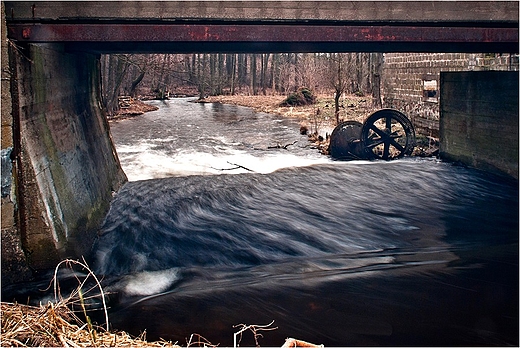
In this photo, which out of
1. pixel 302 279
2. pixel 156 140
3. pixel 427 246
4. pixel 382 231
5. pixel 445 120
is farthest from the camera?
pixel 156 140

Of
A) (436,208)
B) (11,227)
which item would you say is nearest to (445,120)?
(436,208)

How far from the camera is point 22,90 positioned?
26.0ft

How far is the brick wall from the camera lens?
1792 centimetres

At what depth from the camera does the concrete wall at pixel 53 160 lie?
7.84m

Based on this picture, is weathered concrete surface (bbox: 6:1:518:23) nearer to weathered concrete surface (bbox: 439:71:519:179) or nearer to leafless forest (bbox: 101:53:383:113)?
weathered concrete surface (bbox: 439:71:519:179)

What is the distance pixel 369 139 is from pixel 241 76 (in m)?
37.7

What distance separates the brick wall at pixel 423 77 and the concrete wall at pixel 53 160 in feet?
38.5

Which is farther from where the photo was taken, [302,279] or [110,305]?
[302,279]

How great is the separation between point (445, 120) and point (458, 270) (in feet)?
28.1

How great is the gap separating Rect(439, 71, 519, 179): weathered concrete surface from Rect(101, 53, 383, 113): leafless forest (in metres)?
10.6

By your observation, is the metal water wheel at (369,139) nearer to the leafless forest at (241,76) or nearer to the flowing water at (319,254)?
the flowing water at (319,254)

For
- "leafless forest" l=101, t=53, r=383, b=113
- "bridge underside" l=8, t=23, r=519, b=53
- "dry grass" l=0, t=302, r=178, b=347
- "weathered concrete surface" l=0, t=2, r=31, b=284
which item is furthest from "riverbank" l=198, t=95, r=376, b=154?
"dry grass" l=0, t=302, r=178, b=347

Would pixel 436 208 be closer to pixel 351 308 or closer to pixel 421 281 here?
pixel 421 281

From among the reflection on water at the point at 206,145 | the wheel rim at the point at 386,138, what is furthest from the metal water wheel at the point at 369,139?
the reflection on water at the point at 206,145
